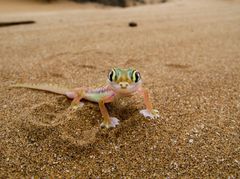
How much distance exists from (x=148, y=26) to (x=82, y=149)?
448cm

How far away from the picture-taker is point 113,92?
2.33m

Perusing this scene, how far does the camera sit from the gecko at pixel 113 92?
208 centimetres

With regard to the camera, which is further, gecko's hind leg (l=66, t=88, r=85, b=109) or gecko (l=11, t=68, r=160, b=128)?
gecko's hind leg (l=66, t=88, r=85, b=109)

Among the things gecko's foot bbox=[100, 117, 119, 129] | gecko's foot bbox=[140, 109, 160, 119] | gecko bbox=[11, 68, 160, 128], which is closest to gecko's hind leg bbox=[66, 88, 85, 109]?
gecko bbox=[11, 68, 160, 128]

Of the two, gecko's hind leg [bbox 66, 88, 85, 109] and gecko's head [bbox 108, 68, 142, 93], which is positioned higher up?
gecko's head [bbox 108, 68, 142, 93]

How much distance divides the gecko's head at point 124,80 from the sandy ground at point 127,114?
0.35 m

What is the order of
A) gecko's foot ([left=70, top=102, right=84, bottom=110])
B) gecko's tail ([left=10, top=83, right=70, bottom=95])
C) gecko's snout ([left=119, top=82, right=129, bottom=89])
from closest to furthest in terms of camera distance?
gecko's snout ([left=119, top=82, right=129, bottom=89]) → gecko's foot ([left=70, top=102, right=84, bottom=110]) → gecko's tail ([left=10, top=83, right=70, bottom=95])

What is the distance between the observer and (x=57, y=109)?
2559mm

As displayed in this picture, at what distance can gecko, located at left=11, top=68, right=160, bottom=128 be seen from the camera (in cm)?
208

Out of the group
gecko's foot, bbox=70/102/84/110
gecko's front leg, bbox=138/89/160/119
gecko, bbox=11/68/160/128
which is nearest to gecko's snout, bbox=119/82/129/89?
gecko, bbox=11/68/160/128

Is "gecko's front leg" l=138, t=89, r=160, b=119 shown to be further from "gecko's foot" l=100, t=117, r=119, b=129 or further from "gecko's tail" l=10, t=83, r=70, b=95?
"gecko's tail" l=10, t=83, r=70, b=95

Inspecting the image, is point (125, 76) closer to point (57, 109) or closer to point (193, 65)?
point (57, 109)

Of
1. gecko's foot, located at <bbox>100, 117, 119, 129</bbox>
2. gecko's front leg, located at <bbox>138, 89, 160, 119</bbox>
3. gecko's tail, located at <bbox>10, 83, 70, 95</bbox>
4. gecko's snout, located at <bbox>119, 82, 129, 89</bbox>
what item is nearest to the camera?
gecko's snout, located at <bbox>119, 82, 129, 89</bbox>

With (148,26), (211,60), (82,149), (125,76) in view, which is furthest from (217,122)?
(148,26)
